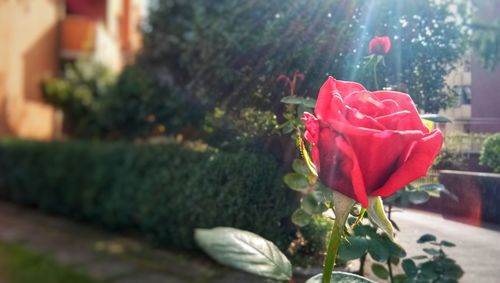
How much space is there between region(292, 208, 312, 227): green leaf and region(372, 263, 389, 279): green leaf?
0.23 m

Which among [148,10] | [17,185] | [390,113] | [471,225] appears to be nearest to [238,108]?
[471,225]

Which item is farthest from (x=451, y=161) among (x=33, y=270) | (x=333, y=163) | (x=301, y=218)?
(x=33, y=270)

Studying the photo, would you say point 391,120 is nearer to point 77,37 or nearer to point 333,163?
point 333,163

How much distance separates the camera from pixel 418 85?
1551 millimetres

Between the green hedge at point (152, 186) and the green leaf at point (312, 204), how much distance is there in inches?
8.6

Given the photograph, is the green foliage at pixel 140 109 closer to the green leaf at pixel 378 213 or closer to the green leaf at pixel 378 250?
the green leaf at pixel 378 250

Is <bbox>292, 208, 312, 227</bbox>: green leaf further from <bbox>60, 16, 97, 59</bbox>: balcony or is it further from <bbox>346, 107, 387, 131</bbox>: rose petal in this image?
<bbox>60, 16, 97, 59</bbox>: balcony

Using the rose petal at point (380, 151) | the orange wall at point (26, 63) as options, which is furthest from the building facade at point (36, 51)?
the rose petal at point (380, 151)

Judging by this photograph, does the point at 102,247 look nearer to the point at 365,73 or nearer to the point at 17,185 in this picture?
the point at 17,185

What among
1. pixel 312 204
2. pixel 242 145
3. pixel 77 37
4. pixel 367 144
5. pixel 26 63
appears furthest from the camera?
pixel 77 37

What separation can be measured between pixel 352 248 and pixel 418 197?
31 centimetres

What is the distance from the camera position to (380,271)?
1.39 m

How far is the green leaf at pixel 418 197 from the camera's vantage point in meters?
1.39

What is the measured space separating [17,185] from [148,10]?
12.1 ft
